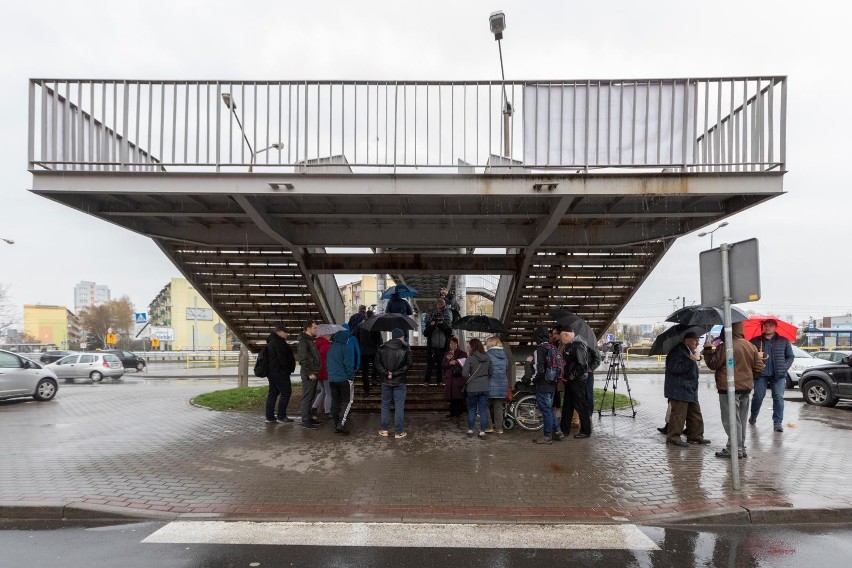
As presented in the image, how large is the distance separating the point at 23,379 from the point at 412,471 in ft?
40.6

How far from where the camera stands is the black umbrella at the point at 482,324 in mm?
9885

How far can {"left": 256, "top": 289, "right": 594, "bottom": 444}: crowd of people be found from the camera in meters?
8.04

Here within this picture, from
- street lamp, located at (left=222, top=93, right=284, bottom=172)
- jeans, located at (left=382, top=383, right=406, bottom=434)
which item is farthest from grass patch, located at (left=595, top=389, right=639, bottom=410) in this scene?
street lamp, located at (left=222, top=93, right=284, bottom=172)

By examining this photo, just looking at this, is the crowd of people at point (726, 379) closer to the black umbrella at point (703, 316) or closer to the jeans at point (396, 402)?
the black umbrella at point (703, 316)

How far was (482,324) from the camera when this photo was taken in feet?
33.0

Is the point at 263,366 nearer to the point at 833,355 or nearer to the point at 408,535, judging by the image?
the point at 408,535

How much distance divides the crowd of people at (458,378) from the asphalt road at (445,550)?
3.23 m

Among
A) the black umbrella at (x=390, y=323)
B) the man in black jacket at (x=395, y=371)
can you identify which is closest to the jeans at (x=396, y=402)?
the man in black jacket at (x=395, y=371)

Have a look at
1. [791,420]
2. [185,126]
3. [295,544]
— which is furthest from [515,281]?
[295,544]

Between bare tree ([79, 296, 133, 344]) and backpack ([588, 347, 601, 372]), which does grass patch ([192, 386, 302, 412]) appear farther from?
bare tree ([79, 296, 133, 344])

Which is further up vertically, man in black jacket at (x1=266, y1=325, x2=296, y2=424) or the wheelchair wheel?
man in black jacket at (x1=266, y1=325, x2=296, y2=424)

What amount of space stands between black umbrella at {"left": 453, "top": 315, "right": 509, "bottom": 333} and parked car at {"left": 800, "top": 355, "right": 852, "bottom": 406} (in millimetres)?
7920

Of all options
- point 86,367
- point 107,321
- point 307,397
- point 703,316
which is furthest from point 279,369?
point 107,321

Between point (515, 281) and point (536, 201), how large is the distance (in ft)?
10.1
